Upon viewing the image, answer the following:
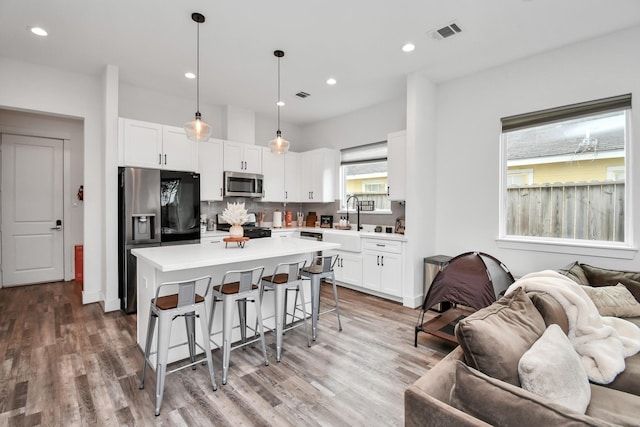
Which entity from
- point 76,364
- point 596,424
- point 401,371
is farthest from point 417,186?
point 76,364

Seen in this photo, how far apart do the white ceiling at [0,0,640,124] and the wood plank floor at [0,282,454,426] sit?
3.08 meters

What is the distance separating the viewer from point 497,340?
50.3 inches

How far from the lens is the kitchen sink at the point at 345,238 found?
4.79 m

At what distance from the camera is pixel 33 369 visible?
2.55 metres

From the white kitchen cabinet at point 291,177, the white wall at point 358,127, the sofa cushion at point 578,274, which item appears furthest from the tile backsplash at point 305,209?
the sofa cushion at point 578,274

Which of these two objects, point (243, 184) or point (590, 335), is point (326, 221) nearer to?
point (243, 184)

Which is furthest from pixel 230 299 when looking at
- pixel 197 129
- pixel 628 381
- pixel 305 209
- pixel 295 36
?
pixel 305 209

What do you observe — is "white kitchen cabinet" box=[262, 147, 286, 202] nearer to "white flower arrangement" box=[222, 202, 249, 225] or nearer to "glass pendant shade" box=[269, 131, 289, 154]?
"glass pendant shade" box=[269, 131, 289, 154]

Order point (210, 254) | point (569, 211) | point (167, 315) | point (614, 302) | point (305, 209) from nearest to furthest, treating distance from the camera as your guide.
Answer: point (167, 315) → point (614, 302) → point (210, 254) → point (569, 211) → point (305, 209)

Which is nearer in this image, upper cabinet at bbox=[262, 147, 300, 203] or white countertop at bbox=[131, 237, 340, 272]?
white countertop at bbox=[131, 237, 340, 272]

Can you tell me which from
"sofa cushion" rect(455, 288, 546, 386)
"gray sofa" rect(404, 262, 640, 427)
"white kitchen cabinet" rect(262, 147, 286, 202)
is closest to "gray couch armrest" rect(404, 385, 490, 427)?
"gray sofa" rect(404, 262, 640, 427)

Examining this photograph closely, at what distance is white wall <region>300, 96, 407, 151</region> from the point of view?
5023 millimetres

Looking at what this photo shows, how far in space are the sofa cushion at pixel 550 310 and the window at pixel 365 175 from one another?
135 inches

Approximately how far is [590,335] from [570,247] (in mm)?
2034
